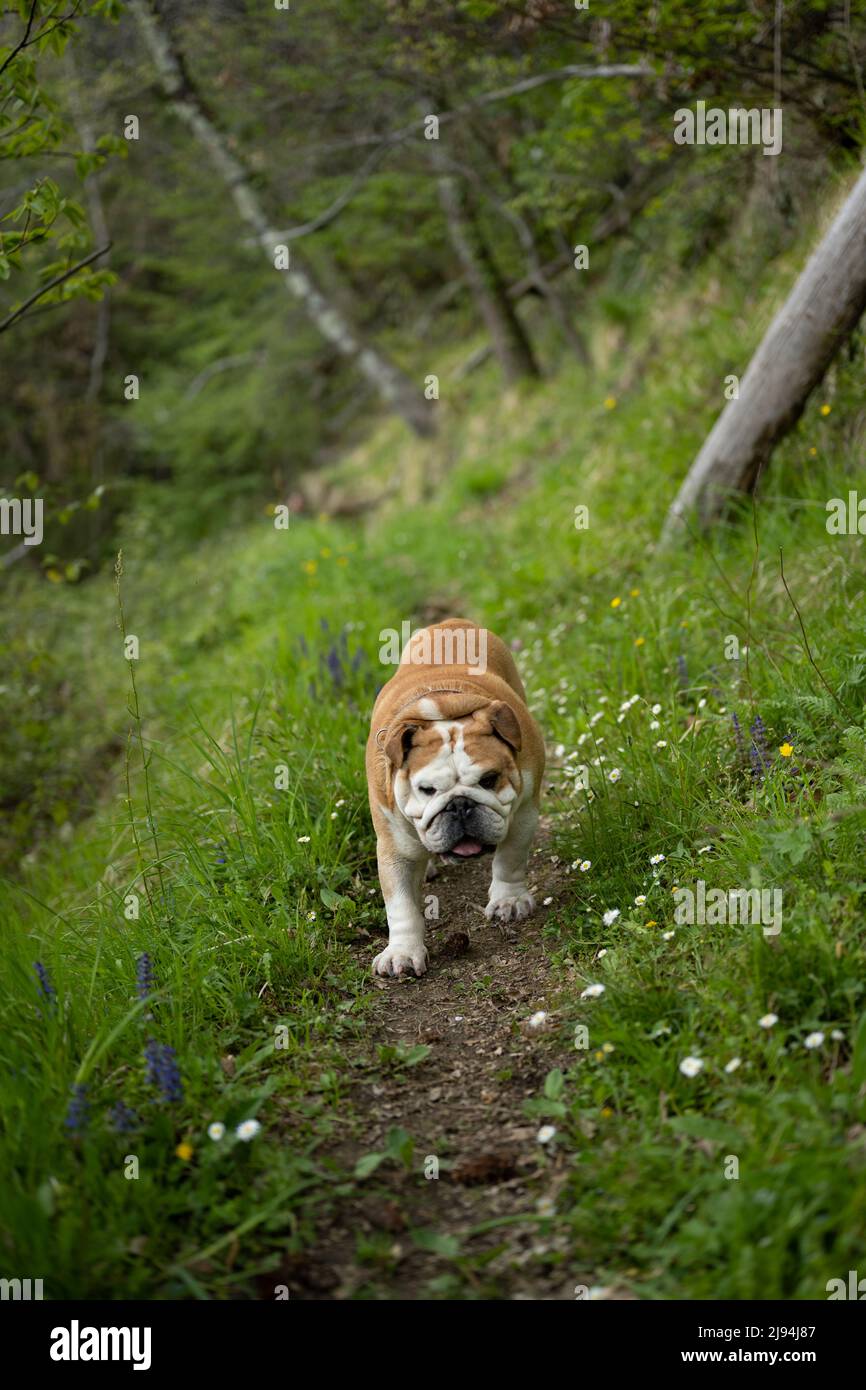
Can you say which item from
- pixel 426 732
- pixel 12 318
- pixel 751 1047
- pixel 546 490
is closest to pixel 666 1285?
pixel 751 1047

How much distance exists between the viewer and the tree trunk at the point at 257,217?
11.6 metres

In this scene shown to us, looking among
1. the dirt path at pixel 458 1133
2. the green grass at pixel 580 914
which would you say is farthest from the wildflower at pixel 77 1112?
the dirt path at pixel 458 1133

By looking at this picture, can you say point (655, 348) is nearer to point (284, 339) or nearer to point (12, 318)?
point (12, 318)

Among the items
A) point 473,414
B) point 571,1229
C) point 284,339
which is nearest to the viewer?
point 571,1229

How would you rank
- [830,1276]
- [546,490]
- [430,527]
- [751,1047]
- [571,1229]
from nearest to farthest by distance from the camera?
[830,1276]
[571,1229]
[751,1047]
[546,490]
[430,527]

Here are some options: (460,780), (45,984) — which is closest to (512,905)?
(460,780)

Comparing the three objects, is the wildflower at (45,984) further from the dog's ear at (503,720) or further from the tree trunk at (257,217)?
the tree trunk at (257,217)

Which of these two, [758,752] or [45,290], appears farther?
[45,290]

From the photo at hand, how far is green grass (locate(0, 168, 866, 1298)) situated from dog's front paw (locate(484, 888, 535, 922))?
29cm

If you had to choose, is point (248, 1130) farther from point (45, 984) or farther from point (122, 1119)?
point (45, 984)

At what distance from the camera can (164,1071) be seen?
3.06 metres

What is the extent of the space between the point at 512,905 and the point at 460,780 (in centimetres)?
89

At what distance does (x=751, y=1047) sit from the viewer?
Result: 2.99 m
